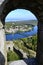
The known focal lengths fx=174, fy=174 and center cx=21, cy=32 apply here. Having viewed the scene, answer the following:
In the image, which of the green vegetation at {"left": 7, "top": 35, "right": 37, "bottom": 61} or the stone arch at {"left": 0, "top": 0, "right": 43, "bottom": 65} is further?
the green vegetation at {"left": 7, "top": 35, "right": 37, "bottom": 61}

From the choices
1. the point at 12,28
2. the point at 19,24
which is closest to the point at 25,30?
the point at 19,24

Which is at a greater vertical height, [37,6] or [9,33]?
[37,6]

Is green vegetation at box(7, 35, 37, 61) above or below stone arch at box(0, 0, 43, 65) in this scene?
below

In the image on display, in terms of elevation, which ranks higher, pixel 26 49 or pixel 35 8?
pixel 35 8

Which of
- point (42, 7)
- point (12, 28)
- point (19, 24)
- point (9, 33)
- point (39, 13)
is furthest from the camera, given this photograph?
point (19, 24)

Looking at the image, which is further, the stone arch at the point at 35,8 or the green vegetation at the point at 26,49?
the green vegetation at the point at 26,49

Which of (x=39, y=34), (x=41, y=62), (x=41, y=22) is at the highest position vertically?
(x=41, y=22)

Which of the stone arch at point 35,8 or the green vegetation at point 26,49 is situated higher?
the stone arch at point 35,8

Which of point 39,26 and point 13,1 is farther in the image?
point 39,26

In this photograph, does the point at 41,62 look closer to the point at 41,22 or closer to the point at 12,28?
the point at 41,22

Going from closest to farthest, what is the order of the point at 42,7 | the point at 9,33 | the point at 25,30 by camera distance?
the point at 42,7
the point at 9,33
the point at 25,30

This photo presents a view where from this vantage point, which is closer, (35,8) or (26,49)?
(35,8)
